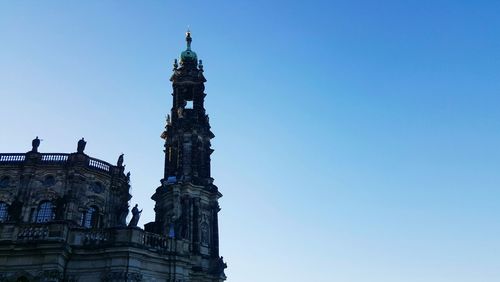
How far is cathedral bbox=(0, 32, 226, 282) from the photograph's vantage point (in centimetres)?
2780

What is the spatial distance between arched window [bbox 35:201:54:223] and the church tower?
6211mm

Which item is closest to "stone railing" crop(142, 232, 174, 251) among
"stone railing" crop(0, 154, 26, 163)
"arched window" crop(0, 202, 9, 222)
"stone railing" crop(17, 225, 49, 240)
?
"stone railing" crop(17, 225, 49, 240)

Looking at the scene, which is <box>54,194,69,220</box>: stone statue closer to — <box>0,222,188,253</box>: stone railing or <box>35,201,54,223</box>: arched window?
<box>0,222,188,253</box>: stone railing

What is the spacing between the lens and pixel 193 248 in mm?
35906

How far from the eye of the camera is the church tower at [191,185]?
36.2 metres

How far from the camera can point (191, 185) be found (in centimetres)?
3750

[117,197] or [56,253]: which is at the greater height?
[117,197]

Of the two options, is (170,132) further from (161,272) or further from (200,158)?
(161,272)

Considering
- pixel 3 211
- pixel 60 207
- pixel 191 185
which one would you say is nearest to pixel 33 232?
pixel 60 207

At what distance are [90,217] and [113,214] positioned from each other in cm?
183

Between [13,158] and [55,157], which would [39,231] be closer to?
[55,157]

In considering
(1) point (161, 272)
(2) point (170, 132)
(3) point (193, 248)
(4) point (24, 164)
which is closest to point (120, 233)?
(1) point (161, 272)

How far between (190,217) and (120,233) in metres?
8.21

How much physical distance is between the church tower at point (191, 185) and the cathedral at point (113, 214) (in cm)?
7
